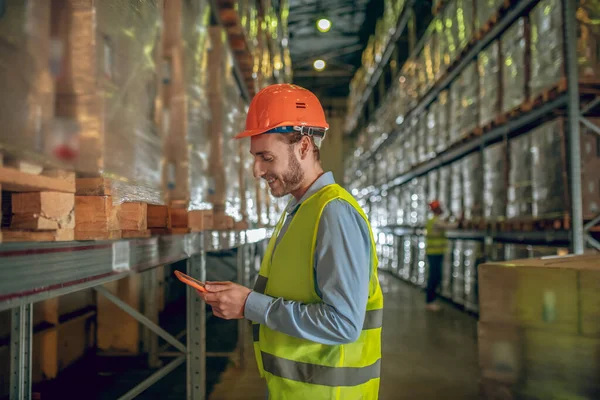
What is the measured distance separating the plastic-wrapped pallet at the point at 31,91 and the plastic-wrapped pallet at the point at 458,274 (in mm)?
6246

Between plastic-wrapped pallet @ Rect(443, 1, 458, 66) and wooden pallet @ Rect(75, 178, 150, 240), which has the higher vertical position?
plastic-wrapped pallet @ Rect(443, 1, 458, 66)

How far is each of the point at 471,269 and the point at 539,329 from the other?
4254 mm

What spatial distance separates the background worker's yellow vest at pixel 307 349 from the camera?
4.64ft

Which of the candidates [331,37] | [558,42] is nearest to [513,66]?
[558,42]

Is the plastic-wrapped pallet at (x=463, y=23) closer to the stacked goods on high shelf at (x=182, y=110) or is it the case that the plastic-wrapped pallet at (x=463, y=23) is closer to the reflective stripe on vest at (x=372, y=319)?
the stacked goods on high shelf at (x=182, y=110)

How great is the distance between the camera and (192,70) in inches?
116

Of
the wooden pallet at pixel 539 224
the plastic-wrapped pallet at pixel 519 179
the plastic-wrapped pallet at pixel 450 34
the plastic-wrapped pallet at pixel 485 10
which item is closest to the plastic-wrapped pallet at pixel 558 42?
the plastic-wrapped pallet at pixel 519 179

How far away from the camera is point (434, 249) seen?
7.42 m

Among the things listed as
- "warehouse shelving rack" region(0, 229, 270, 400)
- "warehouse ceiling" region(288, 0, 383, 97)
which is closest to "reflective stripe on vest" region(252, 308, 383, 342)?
"warehouse shelving rack" region(0, 229, 270, 400)

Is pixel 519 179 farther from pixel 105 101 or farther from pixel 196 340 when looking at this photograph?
pixel 105 101

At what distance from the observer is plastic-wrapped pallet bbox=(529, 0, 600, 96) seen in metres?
4.16

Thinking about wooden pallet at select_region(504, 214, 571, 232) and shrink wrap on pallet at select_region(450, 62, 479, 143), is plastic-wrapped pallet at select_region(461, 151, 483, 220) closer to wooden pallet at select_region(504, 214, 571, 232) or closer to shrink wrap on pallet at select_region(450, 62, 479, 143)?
shrink wrap on pallet at select_region(450, 62, 479, 143)

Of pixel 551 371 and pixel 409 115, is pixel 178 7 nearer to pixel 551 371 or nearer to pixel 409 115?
pixel 551 371

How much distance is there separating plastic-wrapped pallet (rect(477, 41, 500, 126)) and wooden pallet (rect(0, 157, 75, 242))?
5259 mm
